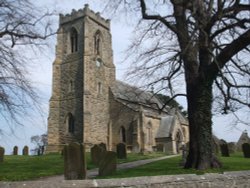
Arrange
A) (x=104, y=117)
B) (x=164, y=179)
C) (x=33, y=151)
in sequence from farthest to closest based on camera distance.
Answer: (x=33, y=151) < (x=104, y=117) < (x=164, y=179)

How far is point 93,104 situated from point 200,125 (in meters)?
25.8

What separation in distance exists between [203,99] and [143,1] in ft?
14.3

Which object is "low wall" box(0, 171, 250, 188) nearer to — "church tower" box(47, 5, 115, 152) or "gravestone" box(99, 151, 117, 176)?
"gravestone" box(99, 151, 117, 176)

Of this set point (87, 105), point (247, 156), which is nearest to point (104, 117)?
point (87, 105)

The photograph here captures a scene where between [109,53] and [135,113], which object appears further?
[109,53]

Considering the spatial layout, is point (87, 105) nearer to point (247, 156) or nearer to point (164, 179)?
point (247, 156)

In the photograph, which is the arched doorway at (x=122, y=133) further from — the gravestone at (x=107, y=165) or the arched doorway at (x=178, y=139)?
the gravestone at (x=107, y=165)

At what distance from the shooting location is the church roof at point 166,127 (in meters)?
40.4

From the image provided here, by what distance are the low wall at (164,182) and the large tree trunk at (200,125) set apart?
3258mm

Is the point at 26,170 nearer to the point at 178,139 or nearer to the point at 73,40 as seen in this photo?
the point at 73,40

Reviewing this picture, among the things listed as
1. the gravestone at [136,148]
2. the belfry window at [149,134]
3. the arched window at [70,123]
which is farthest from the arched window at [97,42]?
the gravestone at [136,148]

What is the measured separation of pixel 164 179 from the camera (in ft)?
23.7

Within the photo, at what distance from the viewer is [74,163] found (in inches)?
424

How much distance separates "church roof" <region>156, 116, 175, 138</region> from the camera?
40.4m
